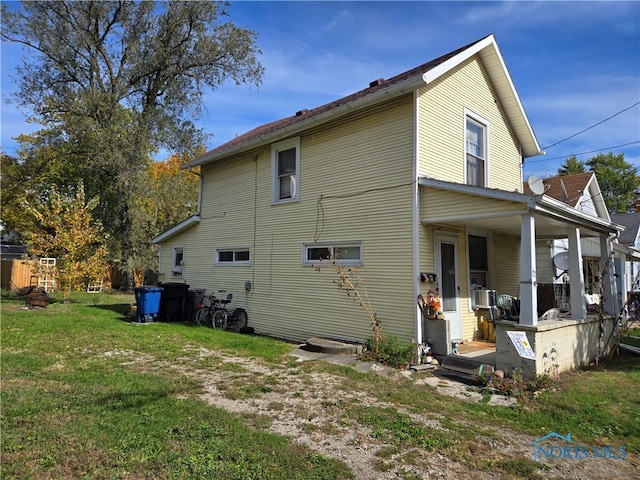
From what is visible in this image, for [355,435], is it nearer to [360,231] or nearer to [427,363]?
[427,363]

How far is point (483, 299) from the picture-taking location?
904 centimetres

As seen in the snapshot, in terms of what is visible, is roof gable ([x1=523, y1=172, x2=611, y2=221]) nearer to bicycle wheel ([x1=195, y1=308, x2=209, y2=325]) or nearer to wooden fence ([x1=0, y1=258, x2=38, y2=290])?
bicycle wheel ([x1=195, y1=308, x2=209, y2=325])

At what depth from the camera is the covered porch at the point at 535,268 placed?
6305mm

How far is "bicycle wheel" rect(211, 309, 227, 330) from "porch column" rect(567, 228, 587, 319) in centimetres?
843

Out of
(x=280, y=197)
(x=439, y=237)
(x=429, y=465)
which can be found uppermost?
(x=280, y=197)

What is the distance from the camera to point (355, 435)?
417cm

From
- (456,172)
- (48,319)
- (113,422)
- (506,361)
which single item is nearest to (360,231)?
(456,172)

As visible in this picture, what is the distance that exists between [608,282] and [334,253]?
6.21m

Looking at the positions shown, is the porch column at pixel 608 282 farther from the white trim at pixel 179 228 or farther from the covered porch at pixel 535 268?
the white trim at pixel 179 228

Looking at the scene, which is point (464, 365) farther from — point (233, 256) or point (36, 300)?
point (36, 300)

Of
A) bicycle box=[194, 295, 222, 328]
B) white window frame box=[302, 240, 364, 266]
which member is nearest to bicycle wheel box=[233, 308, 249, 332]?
bicycle box=[194, 295, 222, 328]

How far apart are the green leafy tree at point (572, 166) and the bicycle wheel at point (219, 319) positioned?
134 ft

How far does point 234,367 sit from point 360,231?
3818mm

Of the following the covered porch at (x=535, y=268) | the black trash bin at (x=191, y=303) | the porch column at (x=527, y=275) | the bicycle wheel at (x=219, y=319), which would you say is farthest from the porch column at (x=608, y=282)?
the black trash bin at (x=191, y=303)
